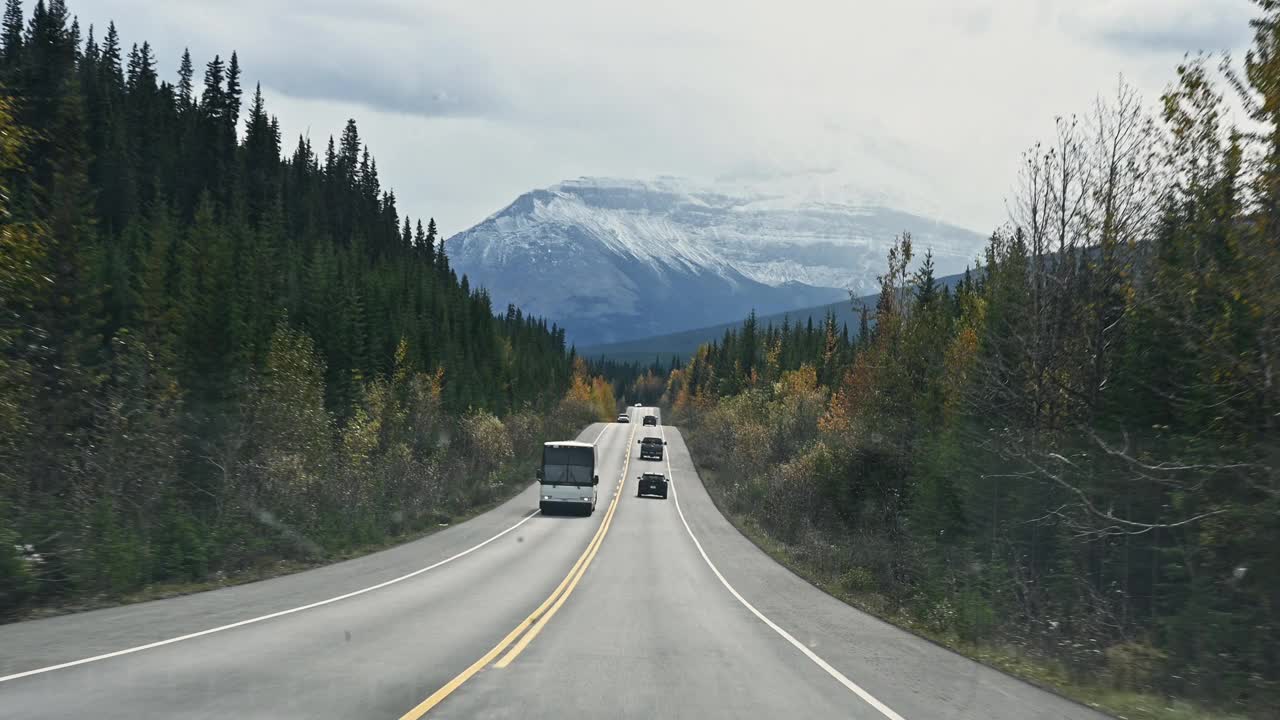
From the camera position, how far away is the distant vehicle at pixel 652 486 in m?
56.7

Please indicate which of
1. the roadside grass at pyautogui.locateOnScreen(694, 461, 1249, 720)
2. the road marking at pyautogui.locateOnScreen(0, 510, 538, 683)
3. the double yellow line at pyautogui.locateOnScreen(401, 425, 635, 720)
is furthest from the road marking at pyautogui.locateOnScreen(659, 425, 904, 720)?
the road marking at pyautogui.locateOnScreen(0, 510, 538, 683)

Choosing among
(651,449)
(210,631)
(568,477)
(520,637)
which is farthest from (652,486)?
(210,631)

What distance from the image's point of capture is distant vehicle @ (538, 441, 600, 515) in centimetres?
4328

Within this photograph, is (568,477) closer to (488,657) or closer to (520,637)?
(520,637)

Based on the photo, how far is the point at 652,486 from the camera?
56844mm

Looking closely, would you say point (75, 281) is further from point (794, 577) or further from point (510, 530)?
point (794, 577)

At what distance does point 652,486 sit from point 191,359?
30643mm

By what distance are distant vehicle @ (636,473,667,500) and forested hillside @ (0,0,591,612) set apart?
409 inches

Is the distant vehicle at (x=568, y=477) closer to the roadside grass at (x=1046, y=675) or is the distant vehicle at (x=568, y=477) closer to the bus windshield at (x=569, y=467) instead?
the bus windshield at (x=569, y=467)

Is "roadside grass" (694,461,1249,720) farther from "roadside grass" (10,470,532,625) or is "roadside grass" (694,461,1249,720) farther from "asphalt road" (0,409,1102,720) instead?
"roadside grass" (10,470,532,625)

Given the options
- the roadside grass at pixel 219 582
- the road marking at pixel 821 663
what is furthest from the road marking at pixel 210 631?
the road marking at pixel 821 663

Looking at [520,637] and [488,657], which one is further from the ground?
[488,657]

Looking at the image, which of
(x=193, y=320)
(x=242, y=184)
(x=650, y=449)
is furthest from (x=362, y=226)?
(x=193, y=320)

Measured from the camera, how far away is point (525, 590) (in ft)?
61.1
